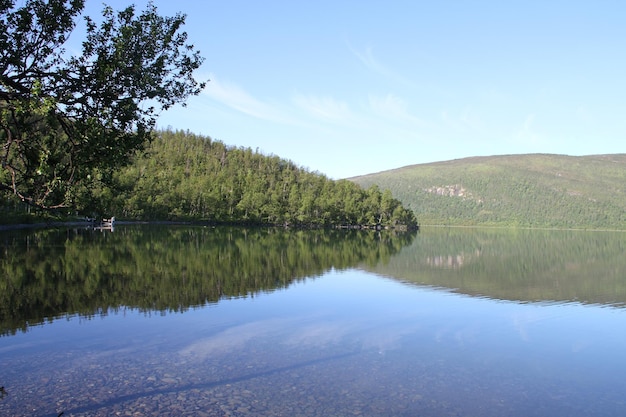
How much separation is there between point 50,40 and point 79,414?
8075 millimetres

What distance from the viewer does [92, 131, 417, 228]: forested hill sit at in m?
133

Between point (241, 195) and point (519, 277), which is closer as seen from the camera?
point (519, 277)

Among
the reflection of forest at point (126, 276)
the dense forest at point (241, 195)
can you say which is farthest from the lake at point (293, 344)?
the dense forest at point (241, 195)

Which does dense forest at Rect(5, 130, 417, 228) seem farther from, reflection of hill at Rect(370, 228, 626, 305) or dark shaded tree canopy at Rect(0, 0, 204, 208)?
dark shaded tree canopy at Rect(0, 0, 204, 208)

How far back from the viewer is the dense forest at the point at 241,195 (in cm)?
13300

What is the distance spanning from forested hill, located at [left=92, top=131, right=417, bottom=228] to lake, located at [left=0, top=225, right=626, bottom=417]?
9070 cm

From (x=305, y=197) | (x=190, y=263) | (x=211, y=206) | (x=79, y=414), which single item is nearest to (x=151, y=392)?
(x=79, y=414)

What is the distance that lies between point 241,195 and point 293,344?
139 m

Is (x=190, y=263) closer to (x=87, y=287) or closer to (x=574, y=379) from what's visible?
(x=87, y=287)

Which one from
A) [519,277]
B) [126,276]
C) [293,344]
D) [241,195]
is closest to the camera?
[293,344]

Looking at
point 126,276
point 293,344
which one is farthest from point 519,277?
point 126,276

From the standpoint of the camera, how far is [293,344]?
696 inches

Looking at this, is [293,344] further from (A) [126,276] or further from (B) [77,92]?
(A) [126,276]

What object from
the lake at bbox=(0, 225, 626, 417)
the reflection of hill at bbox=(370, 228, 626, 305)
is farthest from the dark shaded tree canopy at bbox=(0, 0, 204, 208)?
the reflection of hill at bbox=(370, 228, 626, 305)
